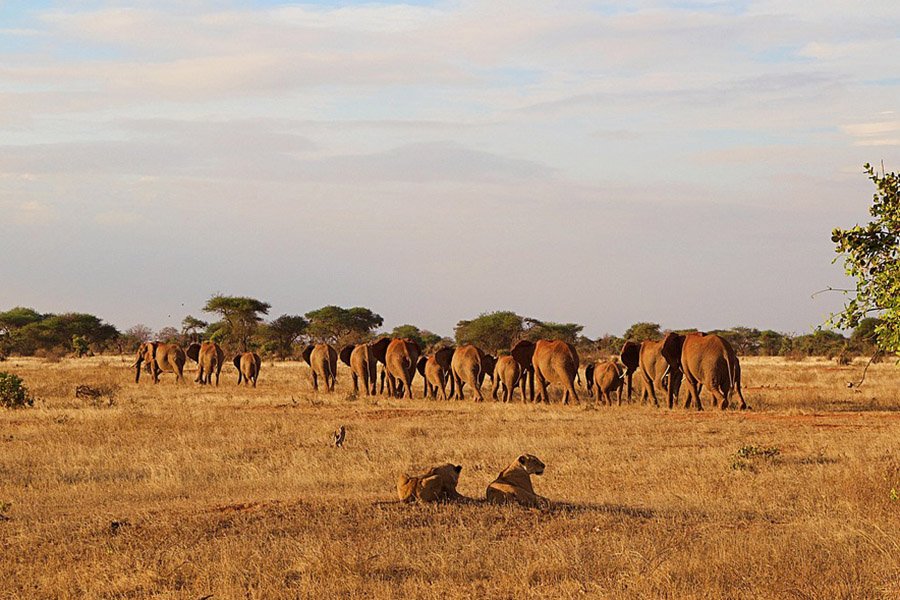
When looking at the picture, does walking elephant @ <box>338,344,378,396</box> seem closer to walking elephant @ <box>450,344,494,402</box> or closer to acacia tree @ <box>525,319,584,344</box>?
walking elephant @ <box>450,344,494,402</box>

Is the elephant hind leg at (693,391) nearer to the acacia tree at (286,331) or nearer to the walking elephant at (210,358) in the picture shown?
the walking elephant at (210,358)

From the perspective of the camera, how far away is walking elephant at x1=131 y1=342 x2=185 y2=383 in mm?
44719

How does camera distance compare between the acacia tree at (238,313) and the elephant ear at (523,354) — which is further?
the acacia tree at (238,313)

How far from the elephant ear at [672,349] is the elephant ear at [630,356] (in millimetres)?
2334

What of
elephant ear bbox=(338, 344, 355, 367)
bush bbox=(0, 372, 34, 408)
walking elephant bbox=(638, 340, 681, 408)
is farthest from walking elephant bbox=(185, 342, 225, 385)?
walking elephant bbox=(638, 340, 681, 408)

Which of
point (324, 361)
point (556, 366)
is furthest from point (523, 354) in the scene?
point (324, 361)

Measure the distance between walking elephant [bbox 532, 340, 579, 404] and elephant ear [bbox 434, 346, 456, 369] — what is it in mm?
4008

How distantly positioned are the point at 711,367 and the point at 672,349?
7.96ft

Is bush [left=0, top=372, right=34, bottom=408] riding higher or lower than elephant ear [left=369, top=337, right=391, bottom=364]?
lower

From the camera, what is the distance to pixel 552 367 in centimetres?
3161

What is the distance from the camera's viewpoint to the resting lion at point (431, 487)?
1129 centimetres

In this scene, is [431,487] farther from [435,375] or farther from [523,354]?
[435,375]

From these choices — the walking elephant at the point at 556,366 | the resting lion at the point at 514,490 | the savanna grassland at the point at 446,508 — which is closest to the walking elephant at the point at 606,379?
the walking elephant at the point at 556,366

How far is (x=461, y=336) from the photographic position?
2827 inches
